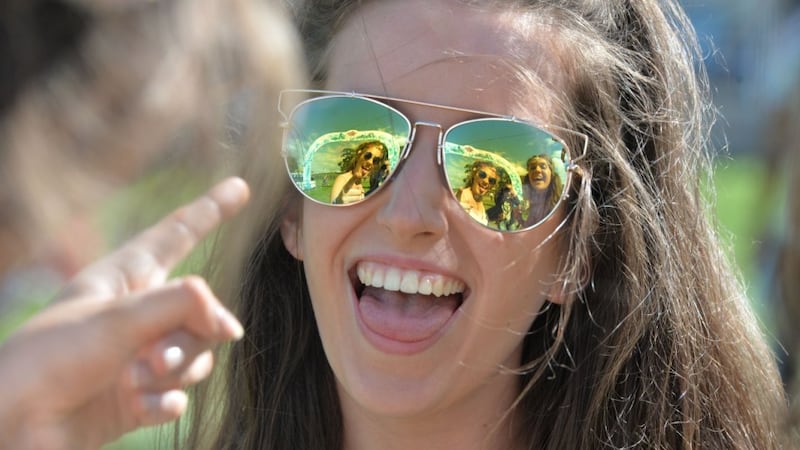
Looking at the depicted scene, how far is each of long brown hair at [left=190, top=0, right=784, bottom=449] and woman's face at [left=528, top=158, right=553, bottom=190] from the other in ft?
0.42

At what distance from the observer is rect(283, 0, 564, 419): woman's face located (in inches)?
90.8

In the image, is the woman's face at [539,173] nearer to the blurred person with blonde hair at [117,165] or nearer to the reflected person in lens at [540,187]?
the reflected person in lens at [540,187]

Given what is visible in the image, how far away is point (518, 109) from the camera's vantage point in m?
2.34

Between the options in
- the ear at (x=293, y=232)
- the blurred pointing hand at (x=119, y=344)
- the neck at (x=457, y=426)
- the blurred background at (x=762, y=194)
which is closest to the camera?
the blurred background at (x=762, y=194)

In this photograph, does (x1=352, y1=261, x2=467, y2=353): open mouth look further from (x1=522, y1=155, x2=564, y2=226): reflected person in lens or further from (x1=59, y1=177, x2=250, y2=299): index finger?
(x1=59, y1=177, x2=250, y2=299): index finger

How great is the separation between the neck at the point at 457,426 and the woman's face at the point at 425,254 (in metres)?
0.08

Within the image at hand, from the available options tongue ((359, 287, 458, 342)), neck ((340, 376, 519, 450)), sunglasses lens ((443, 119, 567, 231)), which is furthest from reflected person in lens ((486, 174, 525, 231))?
neck ((340, 376, 519, 450))

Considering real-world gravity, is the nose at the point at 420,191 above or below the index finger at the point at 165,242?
above

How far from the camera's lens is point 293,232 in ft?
8.64

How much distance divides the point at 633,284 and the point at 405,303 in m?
0.55

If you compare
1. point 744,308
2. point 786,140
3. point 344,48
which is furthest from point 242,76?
point 744,308

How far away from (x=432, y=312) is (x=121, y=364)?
1.01 metres

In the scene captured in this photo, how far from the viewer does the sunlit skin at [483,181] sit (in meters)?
2.29

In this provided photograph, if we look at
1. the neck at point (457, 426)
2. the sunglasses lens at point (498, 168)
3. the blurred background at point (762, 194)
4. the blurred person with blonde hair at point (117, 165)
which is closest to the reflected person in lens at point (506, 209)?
the sunglasses lens at point (498, 168)
